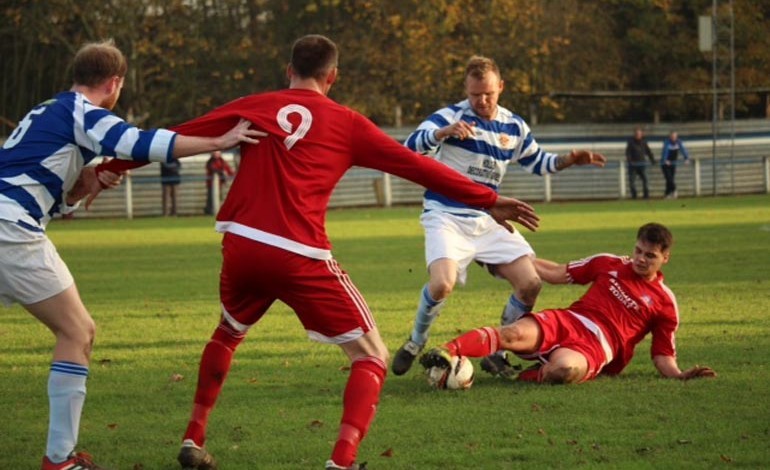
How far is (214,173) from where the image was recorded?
37.6 metres

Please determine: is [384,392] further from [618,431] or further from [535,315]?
[618,431]

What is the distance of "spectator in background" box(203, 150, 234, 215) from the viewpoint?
3750 centimetres

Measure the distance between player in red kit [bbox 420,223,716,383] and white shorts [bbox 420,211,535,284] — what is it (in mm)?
676

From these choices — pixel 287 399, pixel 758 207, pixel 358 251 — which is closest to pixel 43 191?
pixel 287 399

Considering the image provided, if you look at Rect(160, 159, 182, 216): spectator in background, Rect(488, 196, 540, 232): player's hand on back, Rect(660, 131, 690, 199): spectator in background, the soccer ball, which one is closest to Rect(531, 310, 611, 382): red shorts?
the soccer ball

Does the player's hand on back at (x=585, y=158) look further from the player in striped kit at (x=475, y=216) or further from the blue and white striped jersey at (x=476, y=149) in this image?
the blue and white striped jersey at (x=476, y=149)

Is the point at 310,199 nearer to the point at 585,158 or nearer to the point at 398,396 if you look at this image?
the point at 398,396

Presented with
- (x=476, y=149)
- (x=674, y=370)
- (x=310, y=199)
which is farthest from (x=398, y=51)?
(x=310, y=199)

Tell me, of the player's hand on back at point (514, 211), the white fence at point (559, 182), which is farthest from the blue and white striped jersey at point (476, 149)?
the white fence at point (559, 182)

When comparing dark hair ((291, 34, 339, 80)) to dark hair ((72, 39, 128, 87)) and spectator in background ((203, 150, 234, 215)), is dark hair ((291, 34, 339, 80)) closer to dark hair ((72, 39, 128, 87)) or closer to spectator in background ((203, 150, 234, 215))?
dark hair ((72, 39, 128, 87))

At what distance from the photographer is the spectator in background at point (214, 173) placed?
123 feet

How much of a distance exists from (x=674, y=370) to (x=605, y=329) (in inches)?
19.9

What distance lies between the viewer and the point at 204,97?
44562mm

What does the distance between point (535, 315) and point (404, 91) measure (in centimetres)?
3677
